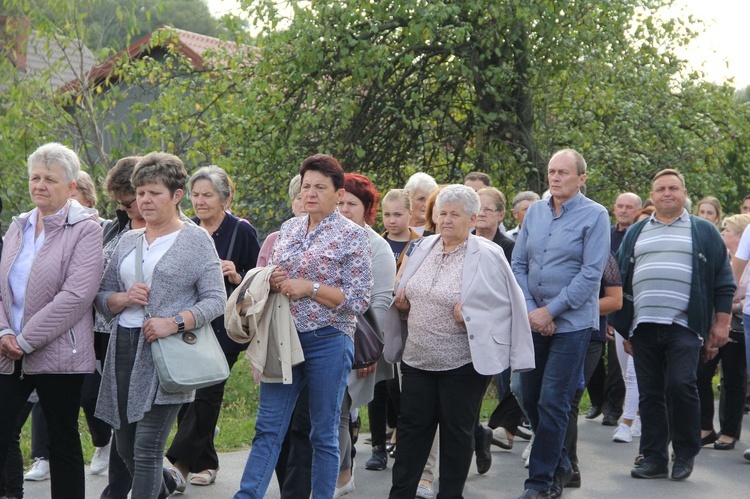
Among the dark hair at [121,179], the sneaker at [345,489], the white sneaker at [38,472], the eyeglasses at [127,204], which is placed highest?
the dark hair at [121,179]

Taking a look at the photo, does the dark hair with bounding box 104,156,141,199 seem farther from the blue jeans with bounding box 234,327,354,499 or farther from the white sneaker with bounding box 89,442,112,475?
the white sneaker with bounding box 89,442,112,475

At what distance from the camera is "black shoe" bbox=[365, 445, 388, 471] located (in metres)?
7.76

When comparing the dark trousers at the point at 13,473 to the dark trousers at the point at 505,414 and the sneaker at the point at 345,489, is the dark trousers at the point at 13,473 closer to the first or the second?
the sneaker at the point at 345,489

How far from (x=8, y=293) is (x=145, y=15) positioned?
6.58 m

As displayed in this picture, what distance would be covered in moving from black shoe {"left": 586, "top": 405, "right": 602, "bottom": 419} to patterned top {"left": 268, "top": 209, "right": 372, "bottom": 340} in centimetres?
528

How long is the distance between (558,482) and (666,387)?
141 centimetres

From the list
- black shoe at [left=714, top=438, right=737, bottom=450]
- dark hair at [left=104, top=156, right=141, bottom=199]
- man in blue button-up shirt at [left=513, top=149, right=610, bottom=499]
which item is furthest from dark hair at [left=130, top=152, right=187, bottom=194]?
black shoe at [left=714, top=438, right=737, bottom=450]

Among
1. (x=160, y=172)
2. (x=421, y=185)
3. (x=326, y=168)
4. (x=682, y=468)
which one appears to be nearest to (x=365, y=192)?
(x=326, y=168)

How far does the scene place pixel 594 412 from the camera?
10.4 m

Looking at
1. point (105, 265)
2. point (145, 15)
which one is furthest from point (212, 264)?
point (145, 15)

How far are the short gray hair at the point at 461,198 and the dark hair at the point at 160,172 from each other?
5.55ft

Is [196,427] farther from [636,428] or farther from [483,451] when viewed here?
[636,428]

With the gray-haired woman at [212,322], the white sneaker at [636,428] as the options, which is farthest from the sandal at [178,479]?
the white sneaker at [636,428]

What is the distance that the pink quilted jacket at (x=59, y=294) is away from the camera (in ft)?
17.6
